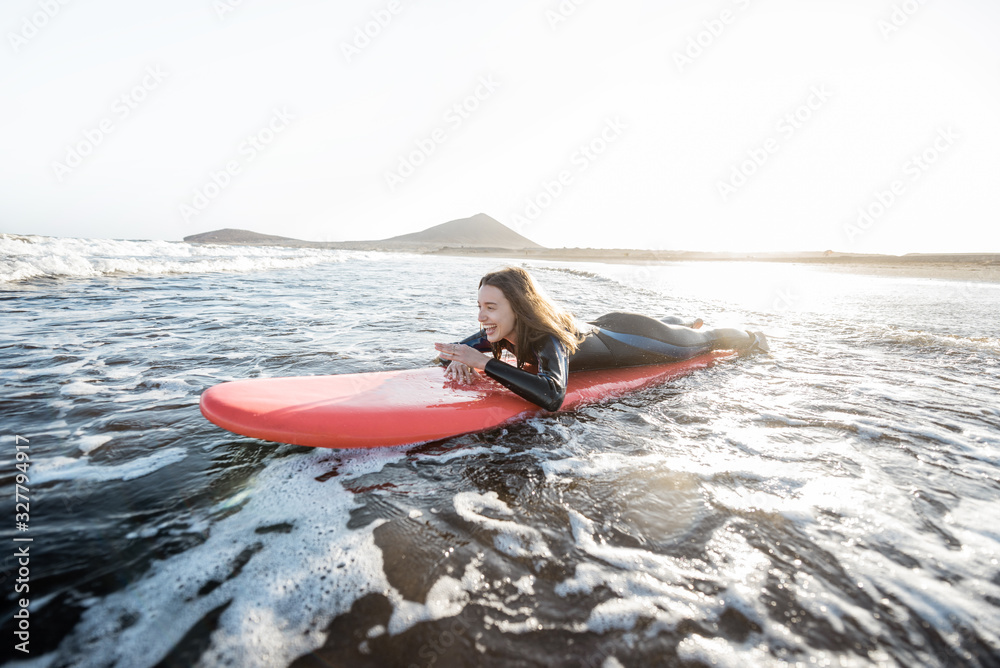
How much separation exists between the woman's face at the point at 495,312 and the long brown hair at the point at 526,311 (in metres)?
0.03

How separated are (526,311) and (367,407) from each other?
124 cm

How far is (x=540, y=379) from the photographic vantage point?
9.07 ft

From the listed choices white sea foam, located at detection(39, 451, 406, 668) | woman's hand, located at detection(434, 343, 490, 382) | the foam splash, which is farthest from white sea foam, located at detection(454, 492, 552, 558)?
the foam splash

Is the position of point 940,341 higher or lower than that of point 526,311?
lower

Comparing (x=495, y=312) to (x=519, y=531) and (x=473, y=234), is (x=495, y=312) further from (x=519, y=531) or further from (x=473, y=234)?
(x=473, y=234)

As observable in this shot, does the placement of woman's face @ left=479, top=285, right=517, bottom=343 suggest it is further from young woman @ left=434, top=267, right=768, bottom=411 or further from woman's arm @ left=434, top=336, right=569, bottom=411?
woman's arm @ left=434, top=336, right=569, bottom=411

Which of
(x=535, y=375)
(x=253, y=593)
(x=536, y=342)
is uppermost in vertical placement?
(x=536, y=342)

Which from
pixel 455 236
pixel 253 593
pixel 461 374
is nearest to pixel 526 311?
pixel 461 374

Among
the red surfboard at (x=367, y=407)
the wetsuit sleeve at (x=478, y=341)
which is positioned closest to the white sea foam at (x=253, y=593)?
the red surfboard at (x=367, y=407)

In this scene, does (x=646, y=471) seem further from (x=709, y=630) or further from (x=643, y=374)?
(x=643, y=374)

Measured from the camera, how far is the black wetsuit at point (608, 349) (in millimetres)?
2770

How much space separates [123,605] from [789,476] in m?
3.03

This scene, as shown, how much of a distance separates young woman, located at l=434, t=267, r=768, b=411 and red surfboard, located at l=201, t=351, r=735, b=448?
0.84 feet

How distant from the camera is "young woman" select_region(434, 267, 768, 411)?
2.80m
